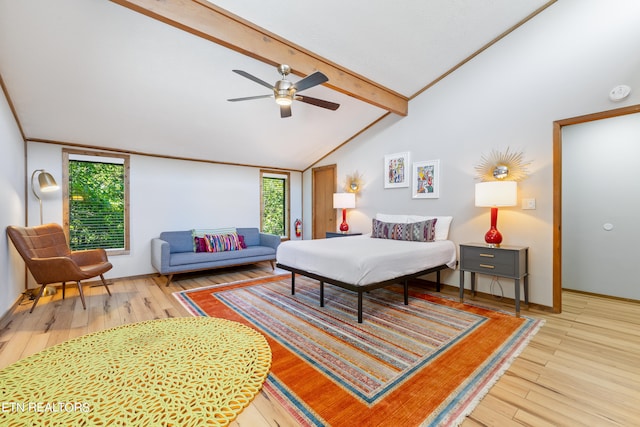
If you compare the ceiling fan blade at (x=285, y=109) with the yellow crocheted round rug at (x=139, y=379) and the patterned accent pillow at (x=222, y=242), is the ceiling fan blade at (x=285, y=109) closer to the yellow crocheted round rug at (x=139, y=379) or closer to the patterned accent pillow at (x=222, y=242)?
the yellow crocheted round rug at (x=139, y=379)

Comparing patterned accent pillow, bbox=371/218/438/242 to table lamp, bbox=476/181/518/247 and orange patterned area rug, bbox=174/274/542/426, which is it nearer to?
table lamp, bbox=476/181/518/247

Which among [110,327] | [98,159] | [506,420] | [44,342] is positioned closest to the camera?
[506,420]

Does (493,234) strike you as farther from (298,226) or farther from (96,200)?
(96,200)

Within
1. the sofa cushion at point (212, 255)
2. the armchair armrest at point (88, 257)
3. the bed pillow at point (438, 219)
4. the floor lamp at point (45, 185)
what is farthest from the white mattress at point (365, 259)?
the floor lamp at point (45, 185)

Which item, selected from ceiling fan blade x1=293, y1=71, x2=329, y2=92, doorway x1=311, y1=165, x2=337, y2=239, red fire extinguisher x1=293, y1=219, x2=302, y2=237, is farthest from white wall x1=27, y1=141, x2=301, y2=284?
ceiling fan blade x1=293, y1=71, x2=329, y2=92

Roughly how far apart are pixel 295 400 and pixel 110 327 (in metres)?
2.23

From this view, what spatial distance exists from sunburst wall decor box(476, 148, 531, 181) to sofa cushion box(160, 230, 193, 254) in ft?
16.2

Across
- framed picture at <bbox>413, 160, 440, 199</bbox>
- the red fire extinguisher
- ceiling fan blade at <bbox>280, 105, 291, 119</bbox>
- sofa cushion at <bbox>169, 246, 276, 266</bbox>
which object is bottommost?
sofa cushion at <bbox>169, 246, 276, 266</bbox>

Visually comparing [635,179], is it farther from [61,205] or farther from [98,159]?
[61,205]

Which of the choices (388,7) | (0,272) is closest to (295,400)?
(0,272)

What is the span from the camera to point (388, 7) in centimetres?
292

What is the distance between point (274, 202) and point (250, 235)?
1205mm

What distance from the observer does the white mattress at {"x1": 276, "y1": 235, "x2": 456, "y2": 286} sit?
282cm

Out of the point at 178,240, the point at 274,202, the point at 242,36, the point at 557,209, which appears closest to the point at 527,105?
the point at 557,209
